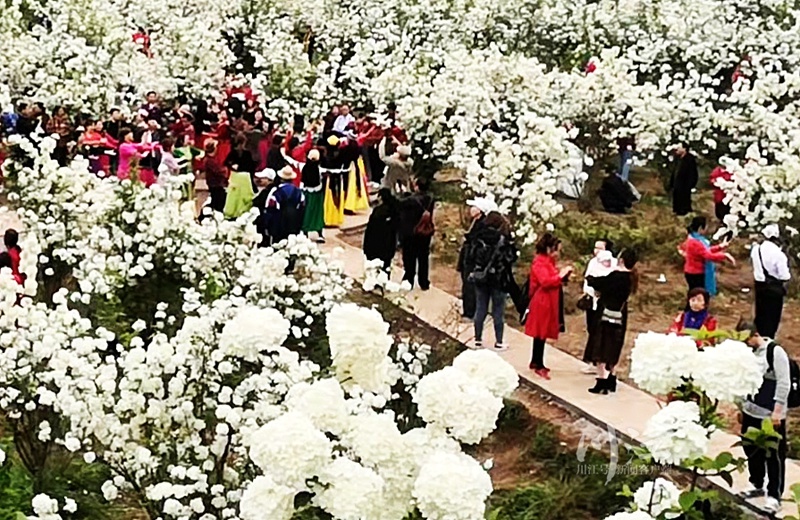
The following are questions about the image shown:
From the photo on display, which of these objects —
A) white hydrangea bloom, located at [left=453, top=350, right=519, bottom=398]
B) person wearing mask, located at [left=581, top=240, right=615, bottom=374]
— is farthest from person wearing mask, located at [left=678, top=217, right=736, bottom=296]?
white hydrangea bloom, located at [left=453, top=350, right=519, bottom=398]

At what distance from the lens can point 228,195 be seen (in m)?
14.3

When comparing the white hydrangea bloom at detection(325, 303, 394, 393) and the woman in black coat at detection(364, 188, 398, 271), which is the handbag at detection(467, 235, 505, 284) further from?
the white hydrangea bloom at detection(325, 303, 394, 393)

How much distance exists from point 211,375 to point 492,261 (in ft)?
17.3

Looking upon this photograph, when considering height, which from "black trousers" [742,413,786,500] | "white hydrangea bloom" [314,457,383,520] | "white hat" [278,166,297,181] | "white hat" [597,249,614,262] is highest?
"white hydrangea bloom" [314,457,383,520]

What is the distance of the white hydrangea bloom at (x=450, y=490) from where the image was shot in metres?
4.27

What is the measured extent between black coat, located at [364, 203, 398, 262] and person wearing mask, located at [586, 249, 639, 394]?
2.95 meters

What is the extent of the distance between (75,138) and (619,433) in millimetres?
8696

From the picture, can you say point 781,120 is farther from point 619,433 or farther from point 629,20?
point 629,20

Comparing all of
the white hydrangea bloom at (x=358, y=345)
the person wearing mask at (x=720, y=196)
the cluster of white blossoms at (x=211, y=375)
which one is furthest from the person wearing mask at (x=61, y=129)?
the white hydrangea bloom at (x=358, y=345)

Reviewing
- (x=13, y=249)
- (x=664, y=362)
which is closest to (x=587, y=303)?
(x=13, y=249)

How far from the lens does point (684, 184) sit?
17438 mm

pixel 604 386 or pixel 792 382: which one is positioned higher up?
pixel 792 382

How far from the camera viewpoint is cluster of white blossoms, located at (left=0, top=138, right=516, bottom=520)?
4.47 meters

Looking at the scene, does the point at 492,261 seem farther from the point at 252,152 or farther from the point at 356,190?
the point at 356,190
